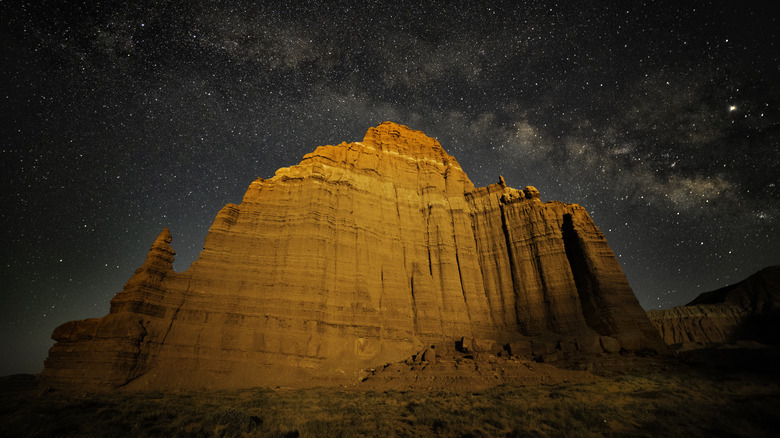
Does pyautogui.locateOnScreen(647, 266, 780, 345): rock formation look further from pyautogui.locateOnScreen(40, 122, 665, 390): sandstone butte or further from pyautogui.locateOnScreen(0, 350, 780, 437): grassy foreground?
pyautogui.locateOnScreen(0, 350, 780, 437): grassy foreground

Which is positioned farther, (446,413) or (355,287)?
(355,287)

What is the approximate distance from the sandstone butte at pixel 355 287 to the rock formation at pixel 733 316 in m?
34.6

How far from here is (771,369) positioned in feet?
59.6

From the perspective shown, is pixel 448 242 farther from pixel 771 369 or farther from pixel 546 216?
pixel 771 369

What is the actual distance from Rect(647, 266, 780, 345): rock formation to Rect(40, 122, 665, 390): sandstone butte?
1361 inches

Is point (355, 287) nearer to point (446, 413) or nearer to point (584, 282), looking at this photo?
point (446, 413)

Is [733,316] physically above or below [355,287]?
below

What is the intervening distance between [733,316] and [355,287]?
60.0 metres

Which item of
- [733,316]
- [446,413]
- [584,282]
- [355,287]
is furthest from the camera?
[733,316]

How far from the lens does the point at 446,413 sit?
1309 cm

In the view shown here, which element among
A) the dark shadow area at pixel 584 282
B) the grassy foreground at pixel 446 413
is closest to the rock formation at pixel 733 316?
the dark shadow area at pixel 584 282

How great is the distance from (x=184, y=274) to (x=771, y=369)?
3811cm

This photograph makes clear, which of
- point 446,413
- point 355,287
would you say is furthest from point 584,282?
point 446,413

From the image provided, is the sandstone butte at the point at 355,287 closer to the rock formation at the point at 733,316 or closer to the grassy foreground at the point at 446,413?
the grassy foreground at the point at 446,413
